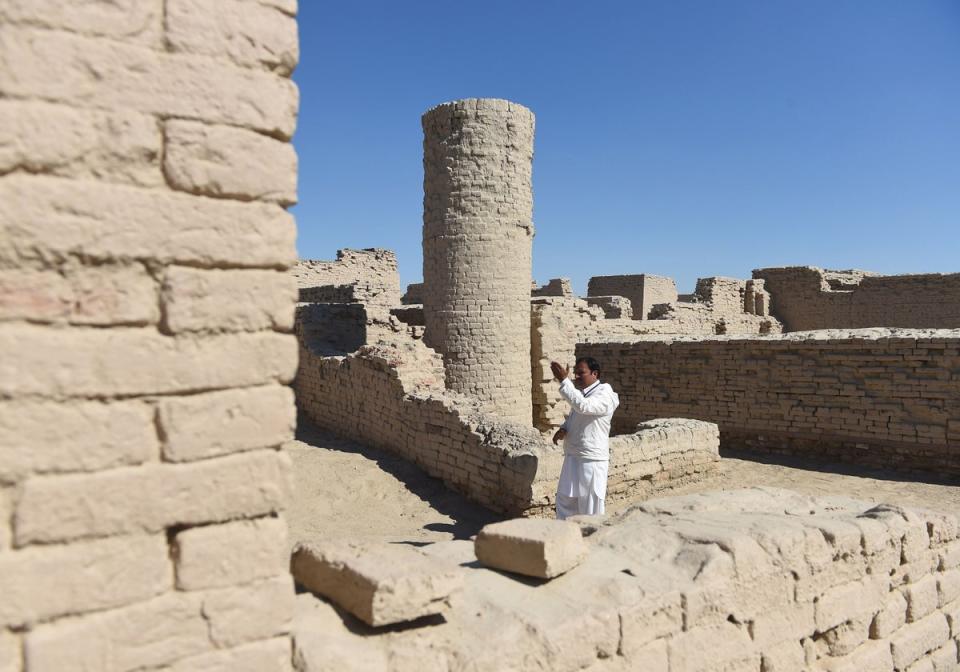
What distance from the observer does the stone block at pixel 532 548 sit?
8.60ft

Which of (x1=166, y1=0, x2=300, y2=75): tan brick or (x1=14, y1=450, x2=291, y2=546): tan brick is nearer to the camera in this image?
(x1=14, y1=450, x2=291, y2=546): tan brick

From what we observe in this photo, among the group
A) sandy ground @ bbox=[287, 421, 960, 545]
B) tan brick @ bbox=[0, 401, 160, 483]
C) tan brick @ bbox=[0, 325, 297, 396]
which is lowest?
sandy ground @ bbox=[287, 421, 960, 545]

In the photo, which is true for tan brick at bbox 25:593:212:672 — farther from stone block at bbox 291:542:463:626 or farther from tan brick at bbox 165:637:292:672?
stone block at bbox 291:542:463:626

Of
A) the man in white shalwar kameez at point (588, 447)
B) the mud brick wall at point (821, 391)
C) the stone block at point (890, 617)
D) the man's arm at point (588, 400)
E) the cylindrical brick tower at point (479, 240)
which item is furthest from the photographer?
the cylindrical brick tower at point (479, 240)

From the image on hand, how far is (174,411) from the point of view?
5.63 feet

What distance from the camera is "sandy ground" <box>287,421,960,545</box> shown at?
687cm

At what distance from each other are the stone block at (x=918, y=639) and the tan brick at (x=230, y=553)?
11.2 ft

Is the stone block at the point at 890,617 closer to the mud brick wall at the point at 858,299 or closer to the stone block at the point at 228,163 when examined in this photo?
the stone block at the point at 228,163

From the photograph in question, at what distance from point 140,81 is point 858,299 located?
23.3 metres

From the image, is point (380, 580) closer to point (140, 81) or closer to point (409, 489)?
point (140, 81)

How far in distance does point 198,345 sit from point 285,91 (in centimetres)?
77

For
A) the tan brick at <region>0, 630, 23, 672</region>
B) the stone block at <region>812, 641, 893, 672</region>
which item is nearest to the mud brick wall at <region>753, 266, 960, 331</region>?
the stone block at <region>812, 641, 893, 672</region>

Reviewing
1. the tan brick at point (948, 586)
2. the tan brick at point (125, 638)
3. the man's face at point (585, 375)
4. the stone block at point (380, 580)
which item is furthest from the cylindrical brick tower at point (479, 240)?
the tan brick at point (125, 638)

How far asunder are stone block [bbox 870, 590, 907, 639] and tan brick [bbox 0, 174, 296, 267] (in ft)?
11.6
